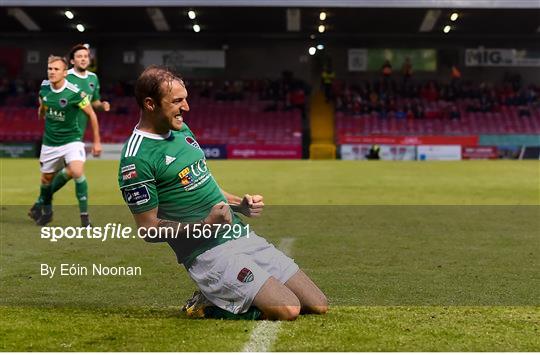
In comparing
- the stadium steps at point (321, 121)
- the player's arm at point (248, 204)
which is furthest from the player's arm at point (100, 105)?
the stadium steps at point (321, 121)

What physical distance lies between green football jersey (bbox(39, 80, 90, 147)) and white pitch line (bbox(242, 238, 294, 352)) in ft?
24.4

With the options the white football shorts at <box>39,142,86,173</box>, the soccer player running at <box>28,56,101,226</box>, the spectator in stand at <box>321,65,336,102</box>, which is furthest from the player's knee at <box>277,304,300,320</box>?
the spectator in stand at <box>321,65,336,102</box>

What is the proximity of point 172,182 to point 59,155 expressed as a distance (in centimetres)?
704

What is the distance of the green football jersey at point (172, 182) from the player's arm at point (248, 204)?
123 millimetres

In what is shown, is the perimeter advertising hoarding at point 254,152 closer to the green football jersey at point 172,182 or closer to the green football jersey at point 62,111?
the green football jersey at point 62,111

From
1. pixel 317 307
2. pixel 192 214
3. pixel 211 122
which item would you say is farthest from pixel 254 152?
pixel 192 214

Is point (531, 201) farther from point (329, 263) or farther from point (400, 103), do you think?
point (400, 103)

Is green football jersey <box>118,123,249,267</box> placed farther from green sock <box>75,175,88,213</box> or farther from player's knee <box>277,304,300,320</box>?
green sock <box>75,175,88,213</box>

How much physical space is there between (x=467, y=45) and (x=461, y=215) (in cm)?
3771

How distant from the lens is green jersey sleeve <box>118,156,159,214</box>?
5453mm

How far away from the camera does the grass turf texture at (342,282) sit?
5203mm

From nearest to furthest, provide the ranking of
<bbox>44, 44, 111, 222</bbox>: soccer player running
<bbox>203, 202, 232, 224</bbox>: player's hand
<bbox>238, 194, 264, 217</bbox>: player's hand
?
<bbox>203, 202, 232, 224</bbox>: player's hand
<bbox>238, 194, 264, 217</bbox>: player's hand
<bbox>44, 44, 111, 222</bbox>: soccer player running

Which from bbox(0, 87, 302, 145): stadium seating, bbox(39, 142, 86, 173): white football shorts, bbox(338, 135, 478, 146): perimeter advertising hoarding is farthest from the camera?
bbox(0, 87, 302, 145): stadium seating

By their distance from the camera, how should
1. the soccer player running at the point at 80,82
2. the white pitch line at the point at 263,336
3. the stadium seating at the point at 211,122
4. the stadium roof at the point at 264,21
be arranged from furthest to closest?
the stadium roof at the point at 264,21
the stadium seating at the point at 211,122
the soccer player running at the point at 80,82
the white pitch line at the point at 263,336
